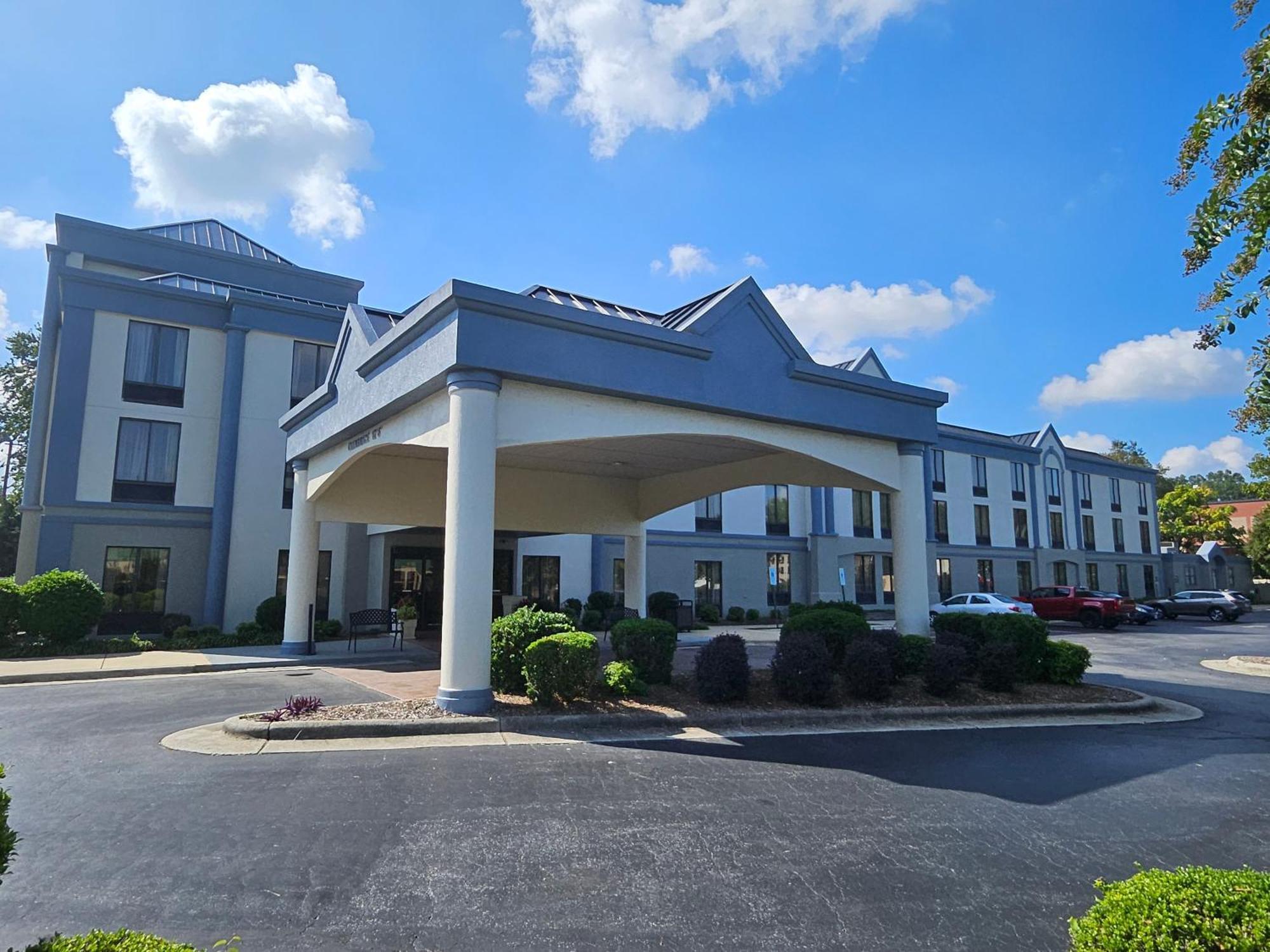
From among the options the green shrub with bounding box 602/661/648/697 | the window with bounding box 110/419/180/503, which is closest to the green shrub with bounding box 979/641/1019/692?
the green shrub with bounding box 602/661/648/697

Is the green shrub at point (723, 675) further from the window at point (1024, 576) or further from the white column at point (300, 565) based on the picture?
the window at point (1024, 576)

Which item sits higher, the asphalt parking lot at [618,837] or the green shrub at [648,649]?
the green shrub at [648,649]

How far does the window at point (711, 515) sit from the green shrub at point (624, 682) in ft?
73.3

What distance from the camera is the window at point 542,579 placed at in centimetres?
2812

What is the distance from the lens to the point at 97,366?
2234cm

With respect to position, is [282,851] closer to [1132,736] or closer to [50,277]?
[1132,736]

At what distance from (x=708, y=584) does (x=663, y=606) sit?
28.4 feet

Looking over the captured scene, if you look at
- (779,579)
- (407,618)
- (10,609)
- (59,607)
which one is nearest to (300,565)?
(407,618)

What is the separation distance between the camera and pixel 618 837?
581 centimetres

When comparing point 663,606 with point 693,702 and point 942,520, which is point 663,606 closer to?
point 693,702

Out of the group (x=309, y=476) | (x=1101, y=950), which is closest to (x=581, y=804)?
(x=1101, y=950)

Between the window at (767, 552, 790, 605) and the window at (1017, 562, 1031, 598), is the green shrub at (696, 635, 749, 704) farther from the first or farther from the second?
the window at (1017, 562, 1031, 598)

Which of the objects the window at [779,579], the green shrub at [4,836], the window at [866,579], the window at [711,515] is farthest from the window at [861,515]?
the green shrub at [4,836]

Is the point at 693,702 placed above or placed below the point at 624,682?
below
